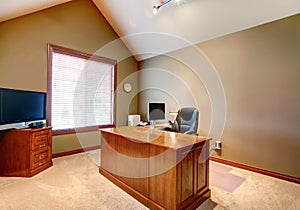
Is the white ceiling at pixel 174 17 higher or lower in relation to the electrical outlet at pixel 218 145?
higher

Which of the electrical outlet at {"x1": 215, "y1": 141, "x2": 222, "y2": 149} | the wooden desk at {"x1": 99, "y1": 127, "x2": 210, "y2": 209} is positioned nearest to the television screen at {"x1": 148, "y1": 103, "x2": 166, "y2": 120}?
the wooden desk at {"x1": 99, "y1": 127, "x2": 210, "y2": 209}

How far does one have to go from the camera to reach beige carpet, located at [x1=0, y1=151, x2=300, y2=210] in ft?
6.75

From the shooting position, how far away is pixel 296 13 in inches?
108

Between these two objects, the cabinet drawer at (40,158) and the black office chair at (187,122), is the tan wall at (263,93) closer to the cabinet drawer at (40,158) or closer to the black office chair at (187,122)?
the black office chair at (187,122)

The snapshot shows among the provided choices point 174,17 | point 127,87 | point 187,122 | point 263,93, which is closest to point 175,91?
point 187,122

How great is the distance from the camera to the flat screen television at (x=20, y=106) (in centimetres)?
263

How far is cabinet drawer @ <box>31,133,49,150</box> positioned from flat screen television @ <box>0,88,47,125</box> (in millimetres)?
365

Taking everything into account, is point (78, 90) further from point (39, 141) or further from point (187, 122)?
point (187, 122)

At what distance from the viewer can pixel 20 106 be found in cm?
290

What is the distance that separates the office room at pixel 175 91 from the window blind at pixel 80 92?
4 centimetres

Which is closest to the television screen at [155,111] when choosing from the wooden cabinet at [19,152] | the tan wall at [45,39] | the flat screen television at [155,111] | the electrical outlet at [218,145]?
the flat screen television at [155,111]

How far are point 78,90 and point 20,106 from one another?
155cm

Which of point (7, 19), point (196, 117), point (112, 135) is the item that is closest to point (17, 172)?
point (112, 135)

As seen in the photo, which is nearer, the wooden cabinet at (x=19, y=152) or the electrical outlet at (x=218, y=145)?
the wooden cabinet at (x=19, y=152)
